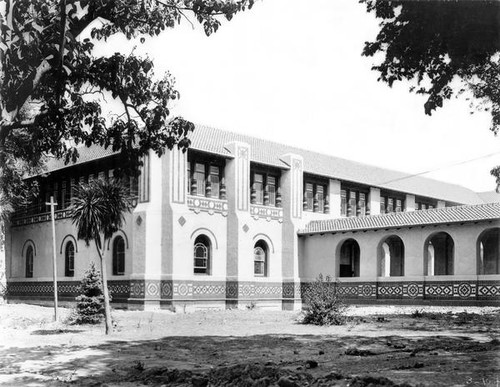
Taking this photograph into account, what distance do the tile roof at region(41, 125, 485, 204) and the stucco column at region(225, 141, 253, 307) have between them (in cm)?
65

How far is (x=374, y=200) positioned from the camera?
1537 inches

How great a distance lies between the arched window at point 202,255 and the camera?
95.9 ft

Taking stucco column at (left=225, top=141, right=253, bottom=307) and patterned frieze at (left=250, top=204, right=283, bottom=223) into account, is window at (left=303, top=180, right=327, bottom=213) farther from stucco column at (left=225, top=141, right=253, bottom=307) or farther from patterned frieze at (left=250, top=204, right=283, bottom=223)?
stucco column at (left=225, top=141, right=253, bottom=307)

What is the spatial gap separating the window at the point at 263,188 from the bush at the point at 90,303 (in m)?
12.6

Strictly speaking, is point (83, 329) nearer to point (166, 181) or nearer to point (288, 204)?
point (166, 181)

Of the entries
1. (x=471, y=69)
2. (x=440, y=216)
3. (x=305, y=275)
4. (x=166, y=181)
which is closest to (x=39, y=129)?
(x=471, y=69)

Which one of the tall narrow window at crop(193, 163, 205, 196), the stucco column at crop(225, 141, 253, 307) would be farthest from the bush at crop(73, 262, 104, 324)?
the stucco column at crop(225, 141, 253, 307)

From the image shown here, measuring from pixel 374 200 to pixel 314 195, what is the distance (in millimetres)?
5341

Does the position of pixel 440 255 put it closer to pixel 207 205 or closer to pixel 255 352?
pixel 207 205

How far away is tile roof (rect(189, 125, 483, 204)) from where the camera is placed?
101 feet

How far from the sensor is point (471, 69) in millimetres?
11641

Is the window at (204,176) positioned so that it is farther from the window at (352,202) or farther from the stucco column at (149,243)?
the window at (352,202)

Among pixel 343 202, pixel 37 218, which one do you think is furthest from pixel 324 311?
pixel 37 218

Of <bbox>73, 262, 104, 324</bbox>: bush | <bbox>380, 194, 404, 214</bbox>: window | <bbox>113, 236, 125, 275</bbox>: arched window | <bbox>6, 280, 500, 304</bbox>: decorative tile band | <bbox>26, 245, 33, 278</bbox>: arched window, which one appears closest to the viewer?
<bbox>73, 262, 104, 324</bbox>: bush
